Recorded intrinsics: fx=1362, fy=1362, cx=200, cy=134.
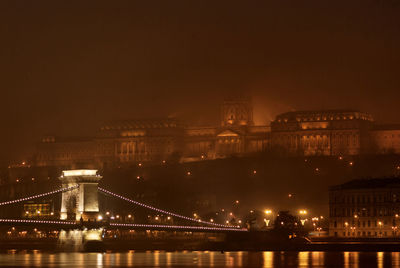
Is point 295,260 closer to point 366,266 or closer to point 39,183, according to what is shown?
point 366,266

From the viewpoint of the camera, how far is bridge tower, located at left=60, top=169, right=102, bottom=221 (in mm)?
111500

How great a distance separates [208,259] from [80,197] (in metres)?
19.0

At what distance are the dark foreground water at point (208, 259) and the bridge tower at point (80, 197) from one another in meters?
4.75

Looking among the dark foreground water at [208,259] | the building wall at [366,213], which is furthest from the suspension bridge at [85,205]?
the building wall at [366,213]

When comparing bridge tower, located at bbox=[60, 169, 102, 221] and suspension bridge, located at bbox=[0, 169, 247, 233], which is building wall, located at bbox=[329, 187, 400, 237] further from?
bridge tower, located at bbox=[60, 169, 102, 221]

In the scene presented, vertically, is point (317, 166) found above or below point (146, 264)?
above

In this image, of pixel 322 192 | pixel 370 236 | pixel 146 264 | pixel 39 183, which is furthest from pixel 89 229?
pixel 39 183

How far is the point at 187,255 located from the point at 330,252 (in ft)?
36.1

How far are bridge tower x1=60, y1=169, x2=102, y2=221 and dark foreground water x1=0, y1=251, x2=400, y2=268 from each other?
4753mm

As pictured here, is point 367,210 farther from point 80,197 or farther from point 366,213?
point 80,197

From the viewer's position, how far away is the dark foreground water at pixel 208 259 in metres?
88.9

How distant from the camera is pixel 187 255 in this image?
104062 millimetres

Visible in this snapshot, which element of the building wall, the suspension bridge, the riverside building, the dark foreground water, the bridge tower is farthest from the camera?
the riverside building

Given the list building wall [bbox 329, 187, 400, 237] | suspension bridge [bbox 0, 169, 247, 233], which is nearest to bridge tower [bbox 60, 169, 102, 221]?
suspension bridge [bbox 0, 169, 247, 233]
